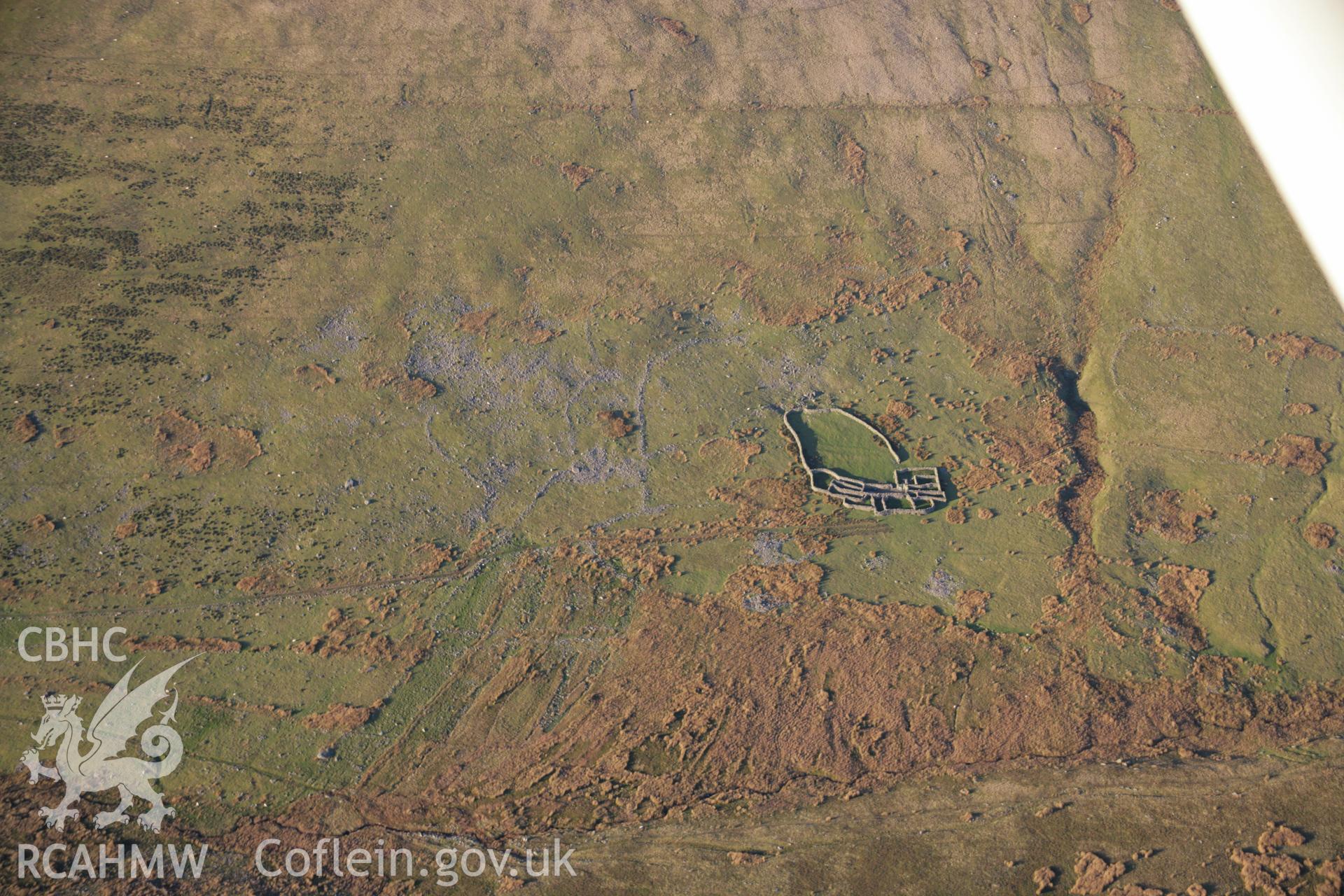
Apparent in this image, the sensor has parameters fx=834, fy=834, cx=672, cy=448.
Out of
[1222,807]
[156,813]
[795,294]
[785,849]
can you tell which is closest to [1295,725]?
[1222,807]

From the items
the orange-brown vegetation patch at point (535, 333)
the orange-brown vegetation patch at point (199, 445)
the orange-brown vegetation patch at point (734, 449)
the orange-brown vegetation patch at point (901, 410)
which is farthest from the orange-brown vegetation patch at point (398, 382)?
the orange-brown vegetation patch at point (901, 410)

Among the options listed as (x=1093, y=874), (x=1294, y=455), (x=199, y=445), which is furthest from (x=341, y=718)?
(x=1294, y=455)

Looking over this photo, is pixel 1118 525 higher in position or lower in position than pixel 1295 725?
higher

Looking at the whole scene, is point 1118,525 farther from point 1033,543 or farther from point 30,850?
point 30,850

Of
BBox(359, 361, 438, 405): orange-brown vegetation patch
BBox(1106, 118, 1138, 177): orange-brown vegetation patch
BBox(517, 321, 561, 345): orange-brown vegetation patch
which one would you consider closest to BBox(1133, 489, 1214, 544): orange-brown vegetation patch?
BBox(1106, 118, 1138, 177): orange-brown vegetation patch

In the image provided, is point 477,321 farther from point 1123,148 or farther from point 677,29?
point 1123,148

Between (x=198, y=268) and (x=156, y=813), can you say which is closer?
(x=156, y=813)

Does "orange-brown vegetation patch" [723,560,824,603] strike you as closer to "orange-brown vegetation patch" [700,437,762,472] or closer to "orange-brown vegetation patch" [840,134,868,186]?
"orange-brown vegetation patch" [700,437,762,472]
